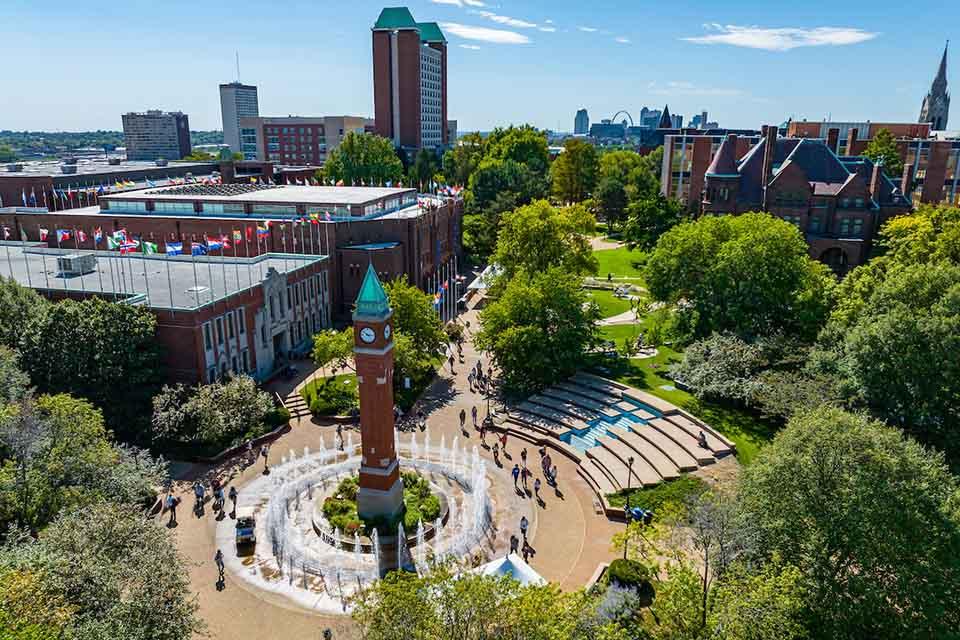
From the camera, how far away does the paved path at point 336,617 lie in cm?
2670

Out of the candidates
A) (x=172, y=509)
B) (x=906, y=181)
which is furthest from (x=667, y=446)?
(x=906, y=181)

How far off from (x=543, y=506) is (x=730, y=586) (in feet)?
52.3

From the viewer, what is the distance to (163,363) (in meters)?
42.6

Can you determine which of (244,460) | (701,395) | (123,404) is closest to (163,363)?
(123,404)

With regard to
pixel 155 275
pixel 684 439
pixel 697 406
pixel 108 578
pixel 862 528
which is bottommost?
pixel 684 439

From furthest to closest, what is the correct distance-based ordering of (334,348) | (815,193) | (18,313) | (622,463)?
1. (815,193)
2. (334,348)
3. (18,313)
4. (622,463)

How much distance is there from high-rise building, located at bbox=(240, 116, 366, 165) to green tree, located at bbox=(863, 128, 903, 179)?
12661 centimetres

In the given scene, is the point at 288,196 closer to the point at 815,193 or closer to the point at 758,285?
the point at 758,285

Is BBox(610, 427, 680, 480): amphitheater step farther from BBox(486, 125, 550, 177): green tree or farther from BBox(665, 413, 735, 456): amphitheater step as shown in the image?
BBox(486, 125, 550, 177): green tree

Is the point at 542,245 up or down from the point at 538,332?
up

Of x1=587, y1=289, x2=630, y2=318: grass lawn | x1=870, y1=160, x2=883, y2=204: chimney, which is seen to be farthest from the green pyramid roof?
x1=870, y1=160, x2=883, y2=204: chimney

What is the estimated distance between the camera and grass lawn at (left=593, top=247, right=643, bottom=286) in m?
83.4

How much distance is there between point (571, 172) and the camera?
125312mm

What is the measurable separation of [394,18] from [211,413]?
137 m
